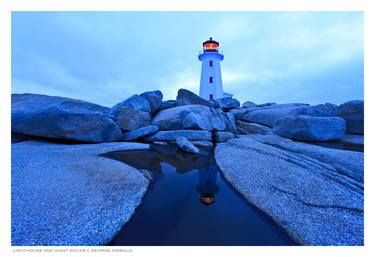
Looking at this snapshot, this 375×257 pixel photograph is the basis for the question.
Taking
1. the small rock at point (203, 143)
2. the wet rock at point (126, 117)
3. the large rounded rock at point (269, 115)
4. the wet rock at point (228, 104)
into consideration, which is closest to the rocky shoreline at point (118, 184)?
the small rock at point (203, 143)

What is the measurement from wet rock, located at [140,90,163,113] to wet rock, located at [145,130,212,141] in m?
3.14

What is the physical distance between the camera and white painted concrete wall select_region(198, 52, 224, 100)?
24.6m

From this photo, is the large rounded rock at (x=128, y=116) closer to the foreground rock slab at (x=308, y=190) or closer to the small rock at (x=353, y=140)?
the foreground rock slab at (x=308, y=190)

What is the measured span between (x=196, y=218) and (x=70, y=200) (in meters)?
1.93

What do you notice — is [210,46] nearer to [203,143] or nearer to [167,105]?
[167,105]

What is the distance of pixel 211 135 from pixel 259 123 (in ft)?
18.0

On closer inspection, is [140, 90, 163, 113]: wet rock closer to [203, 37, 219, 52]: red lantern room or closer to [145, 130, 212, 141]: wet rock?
[145, 130, 212, 141]: wet rock

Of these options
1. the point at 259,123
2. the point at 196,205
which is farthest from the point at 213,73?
the point at 196,205

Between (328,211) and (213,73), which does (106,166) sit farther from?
(213,73)

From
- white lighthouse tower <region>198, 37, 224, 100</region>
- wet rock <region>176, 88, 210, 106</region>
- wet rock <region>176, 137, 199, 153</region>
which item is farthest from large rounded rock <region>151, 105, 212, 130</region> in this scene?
white lighthouse tower <region>198, 37, 224, 100</region>

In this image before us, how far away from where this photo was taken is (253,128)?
11.5 m

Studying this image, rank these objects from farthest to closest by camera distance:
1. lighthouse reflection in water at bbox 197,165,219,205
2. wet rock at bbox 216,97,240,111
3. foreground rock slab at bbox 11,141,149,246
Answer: wet rock at bbox 216,97,240,111
lighthouse reflection in water at bbox 197,165,219,205
foreground rock slab at bbox 11,141,149,246

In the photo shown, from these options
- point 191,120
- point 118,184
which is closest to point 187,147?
point 191,120
